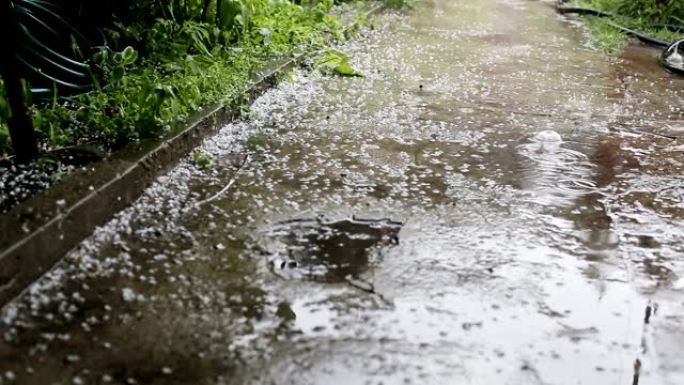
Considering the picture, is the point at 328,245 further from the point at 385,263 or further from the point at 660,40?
the point at 660,40

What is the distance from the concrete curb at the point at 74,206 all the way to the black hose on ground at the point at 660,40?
4876mm

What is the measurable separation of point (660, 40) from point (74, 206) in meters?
6.92

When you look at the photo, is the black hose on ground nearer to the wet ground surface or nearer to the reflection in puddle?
the wet ground surface

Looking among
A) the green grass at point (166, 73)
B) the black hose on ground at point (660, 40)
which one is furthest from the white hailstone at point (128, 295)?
the black hose on ground at point (660, 40)

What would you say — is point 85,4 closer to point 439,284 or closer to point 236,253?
point 236,253

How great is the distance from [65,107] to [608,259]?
2647 millimetres

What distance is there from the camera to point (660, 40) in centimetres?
713

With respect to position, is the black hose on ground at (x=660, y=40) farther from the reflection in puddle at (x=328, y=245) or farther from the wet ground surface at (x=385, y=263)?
the reflection in puddle at (x=328, y=245)

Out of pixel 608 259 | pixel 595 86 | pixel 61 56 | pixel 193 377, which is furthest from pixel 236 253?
pixel 595 86

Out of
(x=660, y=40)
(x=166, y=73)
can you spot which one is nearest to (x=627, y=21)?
(x=660, y=40)

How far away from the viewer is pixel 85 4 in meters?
3.79

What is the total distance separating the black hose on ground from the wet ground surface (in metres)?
2.16

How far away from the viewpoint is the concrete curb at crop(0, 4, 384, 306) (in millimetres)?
2020

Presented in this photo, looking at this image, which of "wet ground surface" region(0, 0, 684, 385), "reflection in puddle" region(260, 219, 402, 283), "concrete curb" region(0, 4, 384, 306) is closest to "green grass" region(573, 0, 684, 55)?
"wet ground surface" region(0, 0, 684, 385)
